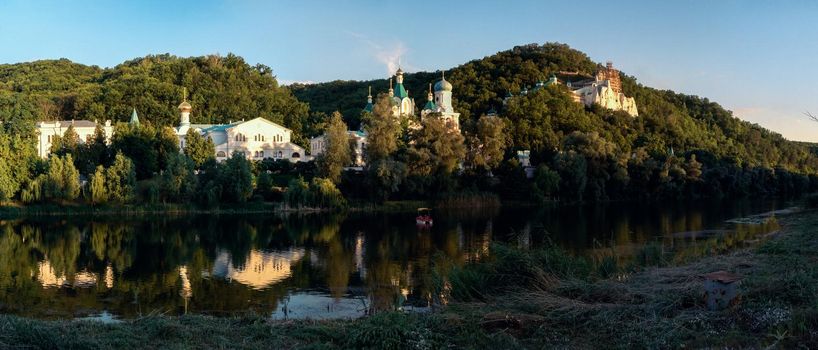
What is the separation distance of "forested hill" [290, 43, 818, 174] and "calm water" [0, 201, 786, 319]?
2072cm

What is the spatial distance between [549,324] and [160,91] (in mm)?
69232

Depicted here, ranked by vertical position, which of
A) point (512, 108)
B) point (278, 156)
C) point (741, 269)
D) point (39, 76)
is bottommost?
point (741, 269)

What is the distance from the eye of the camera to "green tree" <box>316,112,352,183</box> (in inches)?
1855

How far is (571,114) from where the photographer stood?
72.3m

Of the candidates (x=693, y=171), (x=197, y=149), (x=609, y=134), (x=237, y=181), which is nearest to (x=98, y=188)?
(x=237, y=181)

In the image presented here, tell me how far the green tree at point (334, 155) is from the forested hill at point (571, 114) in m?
11.8

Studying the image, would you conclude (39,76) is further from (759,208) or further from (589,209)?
(759,208)

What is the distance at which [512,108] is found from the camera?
69.6 m

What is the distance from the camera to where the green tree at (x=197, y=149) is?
50.4m

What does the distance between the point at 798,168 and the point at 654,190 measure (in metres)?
39.3

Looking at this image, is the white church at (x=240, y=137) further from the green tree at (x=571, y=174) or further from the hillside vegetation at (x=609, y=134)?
the green tree at (x=571, y=174)

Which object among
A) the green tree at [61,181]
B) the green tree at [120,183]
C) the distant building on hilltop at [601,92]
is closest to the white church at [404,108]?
the distant building on hilltop at [601,92]

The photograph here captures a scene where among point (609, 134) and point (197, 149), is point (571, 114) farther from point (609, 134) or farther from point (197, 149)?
point (197, 149)

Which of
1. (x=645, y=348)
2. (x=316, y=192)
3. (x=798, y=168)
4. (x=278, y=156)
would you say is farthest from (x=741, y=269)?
(x=798, y=168)
